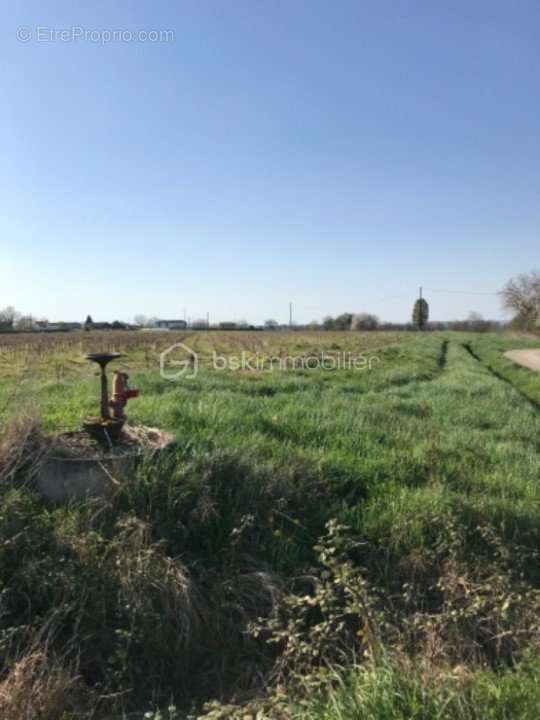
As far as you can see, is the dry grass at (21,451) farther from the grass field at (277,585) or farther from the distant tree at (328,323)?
the distant tree at (328,323)

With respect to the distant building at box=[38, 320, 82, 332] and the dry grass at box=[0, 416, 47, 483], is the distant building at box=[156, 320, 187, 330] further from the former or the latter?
the dry grass at box=[0, 416, 47, 483]

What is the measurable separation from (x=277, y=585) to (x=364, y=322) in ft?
292

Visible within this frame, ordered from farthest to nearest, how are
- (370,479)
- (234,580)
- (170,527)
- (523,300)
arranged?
(523,300) < (370,479) < (170,527) < (234,580)

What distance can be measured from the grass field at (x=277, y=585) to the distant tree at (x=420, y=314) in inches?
3220

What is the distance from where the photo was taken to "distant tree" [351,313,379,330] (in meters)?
89.9

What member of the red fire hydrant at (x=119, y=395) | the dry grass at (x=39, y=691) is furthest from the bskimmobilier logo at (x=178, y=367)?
the dry grass at (x=39, y=691)

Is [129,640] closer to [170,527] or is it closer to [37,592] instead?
[37,592]

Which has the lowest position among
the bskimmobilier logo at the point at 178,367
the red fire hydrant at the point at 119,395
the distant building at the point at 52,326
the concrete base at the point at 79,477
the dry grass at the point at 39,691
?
the dry grass at the point at 39,691

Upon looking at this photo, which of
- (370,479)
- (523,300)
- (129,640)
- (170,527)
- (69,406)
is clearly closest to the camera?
(129,640)

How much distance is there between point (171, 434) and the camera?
526 cm

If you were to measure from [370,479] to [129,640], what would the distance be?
111 inches

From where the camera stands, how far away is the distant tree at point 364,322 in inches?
3541

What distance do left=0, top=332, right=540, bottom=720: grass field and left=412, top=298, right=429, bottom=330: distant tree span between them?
A: 8179 cm

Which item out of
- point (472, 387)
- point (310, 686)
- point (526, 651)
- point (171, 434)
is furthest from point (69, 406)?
point (472, 387)
